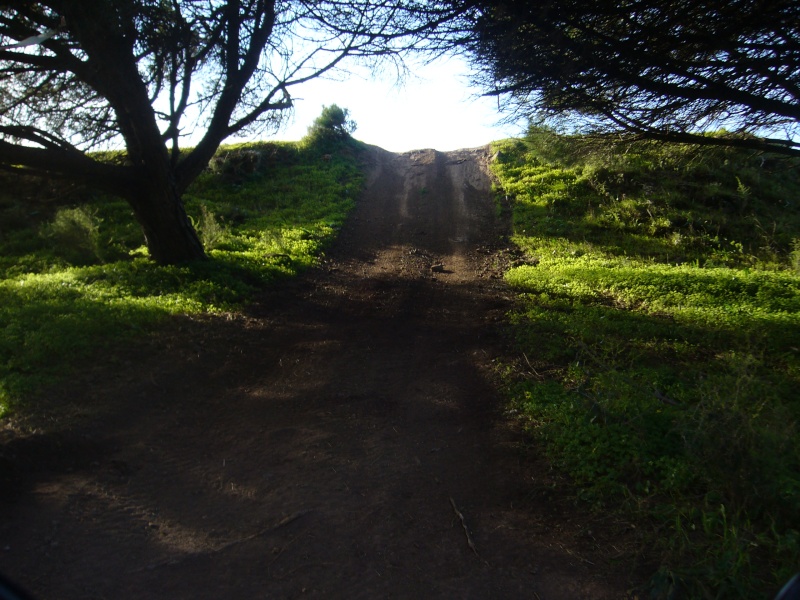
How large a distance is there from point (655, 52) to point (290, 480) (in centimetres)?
586

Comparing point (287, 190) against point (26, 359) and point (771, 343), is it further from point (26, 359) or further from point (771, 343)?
point (771, 343)

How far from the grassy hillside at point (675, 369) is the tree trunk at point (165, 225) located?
6.18m

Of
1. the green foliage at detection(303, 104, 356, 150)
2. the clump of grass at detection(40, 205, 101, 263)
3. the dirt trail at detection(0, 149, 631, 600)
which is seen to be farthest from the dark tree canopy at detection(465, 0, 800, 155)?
the green foliage at detection(303, 104, 356, 150)

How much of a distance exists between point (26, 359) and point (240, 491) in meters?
3.52

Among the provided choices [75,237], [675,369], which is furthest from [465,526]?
[75,237]

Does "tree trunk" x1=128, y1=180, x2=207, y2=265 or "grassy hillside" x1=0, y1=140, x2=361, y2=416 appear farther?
"tree trunk" x1=128, y1=180, x2=207, y2=265

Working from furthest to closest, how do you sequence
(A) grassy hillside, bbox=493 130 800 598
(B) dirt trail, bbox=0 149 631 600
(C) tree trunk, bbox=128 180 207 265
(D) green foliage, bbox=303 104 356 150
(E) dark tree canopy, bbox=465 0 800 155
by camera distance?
(D) green foliage, bbox=303 104 356 150
(C) tree trunk, bbox=128 180 207 265
(E) dark tree canopy, bbox=465 0 800 155
(A) grassy hillside, bbox=493 130 800 598
(B) dirt trail, bbox=0 149 631 600

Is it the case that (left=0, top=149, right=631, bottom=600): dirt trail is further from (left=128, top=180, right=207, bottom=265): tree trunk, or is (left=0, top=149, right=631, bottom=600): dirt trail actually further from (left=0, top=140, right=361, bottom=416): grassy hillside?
(left=128, top=180, right=207, bottom=265): tree trunk

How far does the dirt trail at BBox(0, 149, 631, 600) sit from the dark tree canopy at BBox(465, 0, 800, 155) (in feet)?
11.4

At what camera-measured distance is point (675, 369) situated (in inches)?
239

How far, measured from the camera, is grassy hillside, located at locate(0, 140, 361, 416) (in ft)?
22.0

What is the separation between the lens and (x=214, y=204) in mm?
17250

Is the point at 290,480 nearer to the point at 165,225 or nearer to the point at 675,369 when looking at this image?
the point at 675,369

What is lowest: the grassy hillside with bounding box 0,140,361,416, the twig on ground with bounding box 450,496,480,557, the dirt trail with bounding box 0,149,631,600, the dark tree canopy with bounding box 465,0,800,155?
the twig on ground with bounding box 450,496,480,557
